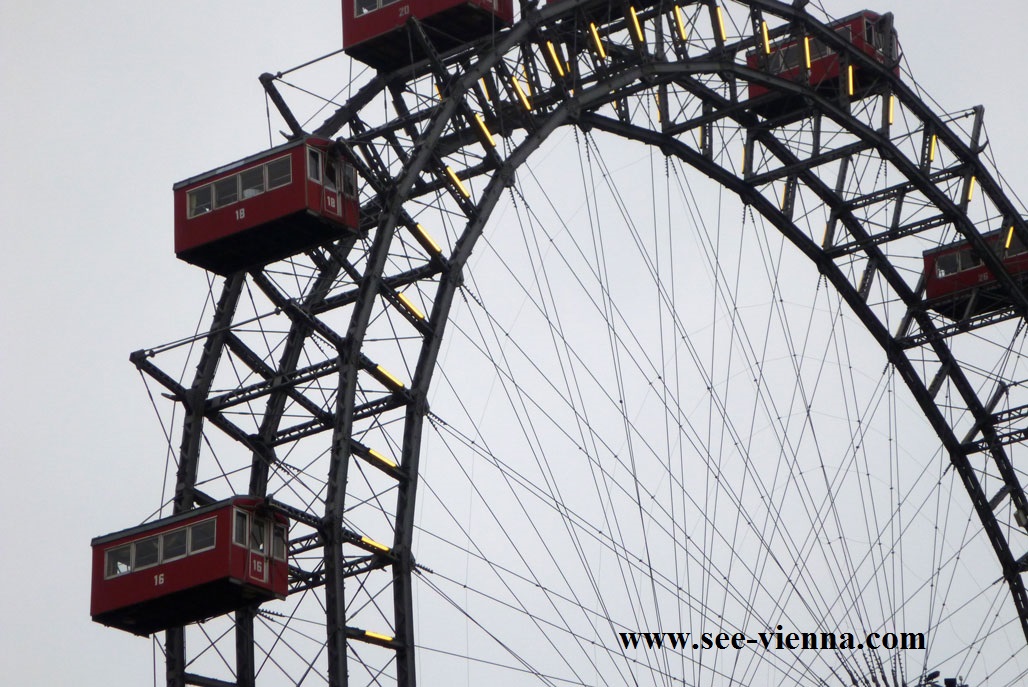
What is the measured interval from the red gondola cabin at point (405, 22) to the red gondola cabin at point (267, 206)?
13.9ft

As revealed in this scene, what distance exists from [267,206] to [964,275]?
2894cm

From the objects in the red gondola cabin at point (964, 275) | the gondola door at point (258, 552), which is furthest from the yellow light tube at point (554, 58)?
the red gondola cabin at point (964, 275)

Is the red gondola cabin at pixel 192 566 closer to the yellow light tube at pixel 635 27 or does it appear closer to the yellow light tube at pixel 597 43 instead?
the yellow light tube at pixel 597 43

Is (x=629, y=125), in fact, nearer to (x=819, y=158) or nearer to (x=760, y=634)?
(x=819, y=158)

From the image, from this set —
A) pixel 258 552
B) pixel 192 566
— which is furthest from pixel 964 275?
pixel 192 566

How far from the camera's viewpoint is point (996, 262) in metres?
65.1

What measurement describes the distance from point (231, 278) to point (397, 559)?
328 inches

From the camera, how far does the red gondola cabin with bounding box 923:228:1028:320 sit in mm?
66875

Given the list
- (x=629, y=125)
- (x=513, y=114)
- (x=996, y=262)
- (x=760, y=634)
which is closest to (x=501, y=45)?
(x=513, y=114)

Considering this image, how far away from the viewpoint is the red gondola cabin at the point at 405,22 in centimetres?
5069

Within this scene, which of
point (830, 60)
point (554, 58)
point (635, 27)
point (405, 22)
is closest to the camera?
point (405, 22)

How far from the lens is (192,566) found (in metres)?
45.1

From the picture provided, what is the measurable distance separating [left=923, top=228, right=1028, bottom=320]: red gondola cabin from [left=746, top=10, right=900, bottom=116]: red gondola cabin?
25.5ft

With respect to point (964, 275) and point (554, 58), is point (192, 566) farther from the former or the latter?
point (964, 275)
